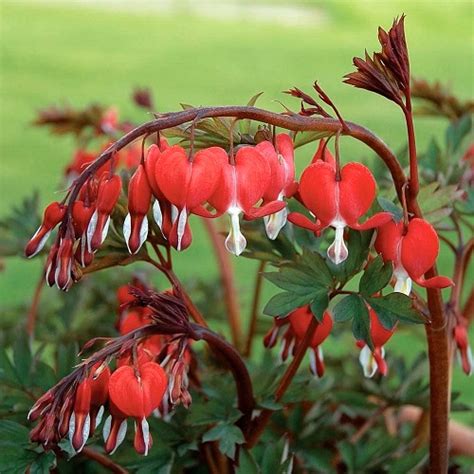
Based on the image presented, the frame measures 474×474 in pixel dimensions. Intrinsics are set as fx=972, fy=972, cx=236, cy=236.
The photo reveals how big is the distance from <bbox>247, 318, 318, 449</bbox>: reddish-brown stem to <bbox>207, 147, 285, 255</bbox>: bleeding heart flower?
161 millimetres

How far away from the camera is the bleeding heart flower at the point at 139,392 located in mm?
726

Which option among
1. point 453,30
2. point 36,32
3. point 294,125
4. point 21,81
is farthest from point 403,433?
point 453,30

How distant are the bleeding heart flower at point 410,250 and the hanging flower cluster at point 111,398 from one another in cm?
19

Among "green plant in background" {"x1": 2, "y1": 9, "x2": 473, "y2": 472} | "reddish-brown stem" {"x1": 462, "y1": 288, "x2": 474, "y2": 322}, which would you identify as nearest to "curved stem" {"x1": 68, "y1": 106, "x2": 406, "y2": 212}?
"green plant in background" {"x1": 2, "y1": 9, "x2": 473, "y2": 472}

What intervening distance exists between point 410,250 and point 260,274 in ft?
0.53

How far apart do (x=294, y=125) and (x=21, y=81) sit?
6.11 metres

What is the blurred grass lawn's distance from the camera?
5422 mm

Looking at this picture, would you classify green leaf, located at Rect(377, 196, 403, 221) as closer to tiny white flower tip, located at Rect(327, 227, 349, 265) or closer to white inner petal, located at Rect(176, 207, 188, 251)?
tiny white flower tip, located at Rect(327, 227, 349, 265)

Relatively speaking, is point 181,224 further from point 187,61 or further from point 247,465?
point 187,61

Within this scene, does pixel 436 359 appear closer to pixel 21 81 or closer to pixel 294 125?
pixel 294 125

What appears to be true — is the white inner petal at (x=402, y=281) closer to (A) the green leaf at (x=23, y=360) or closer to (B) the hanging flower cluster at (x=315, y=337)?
(B) the hanging flower cluster at (x=315, y=337)

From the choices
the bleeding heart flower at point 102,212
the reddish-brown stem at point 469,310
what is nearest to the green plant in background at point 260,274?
the bleeding heart flower at point 102,212

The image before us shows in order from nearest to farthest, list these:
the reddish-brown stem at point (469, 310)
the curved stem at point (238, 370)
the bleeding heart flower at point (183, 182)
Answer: the bleeding heart flower at point (183, 182), the curved stem at point (238, 370), the reddish-brown stem at point (469, 310)

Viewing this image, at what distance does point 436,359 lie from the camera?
2.95 ft
